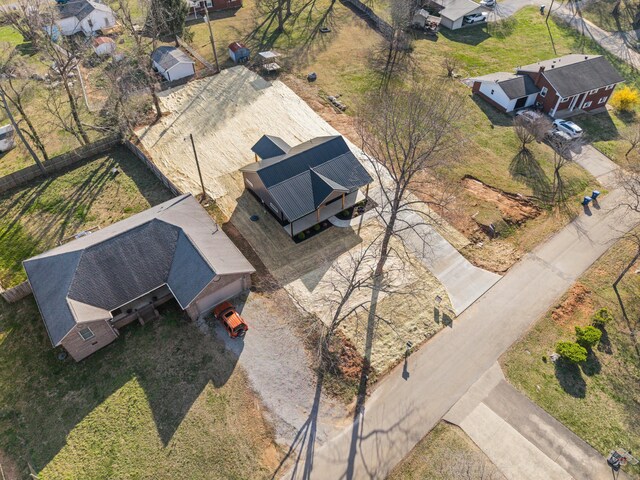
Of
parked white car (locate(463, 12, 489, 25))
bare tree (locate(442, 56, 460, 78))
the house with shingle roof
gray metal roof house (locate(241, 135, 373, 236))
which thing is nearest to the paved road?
gray metal roof house (locate(241, 135, 373, 236))

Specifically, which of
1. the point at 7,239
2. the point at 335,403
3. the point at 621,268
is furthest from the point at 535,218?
the point at 7,239

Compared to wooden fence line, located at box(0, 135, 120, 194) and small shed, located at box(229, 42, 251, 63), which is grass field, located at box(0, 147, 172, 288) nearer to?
wooden fence line, located at box(0, 135, 120, 194)

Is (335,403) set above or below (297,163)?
below

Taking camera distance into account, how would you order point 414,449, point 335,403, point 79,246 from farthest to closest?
point 79,246
point 335,403
point 414,449

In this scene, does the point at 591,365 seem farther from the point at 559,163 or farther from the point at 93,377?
the point at 93,377

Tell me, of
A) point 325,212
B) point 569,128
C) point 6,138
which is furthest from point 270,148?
point 569,128

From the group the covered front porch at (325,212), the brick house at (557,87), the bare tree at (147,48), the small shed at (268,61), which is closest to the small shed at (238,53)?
the small shed at (268,61)

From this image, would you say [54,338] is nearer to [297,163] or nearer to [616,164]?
[297,163]
